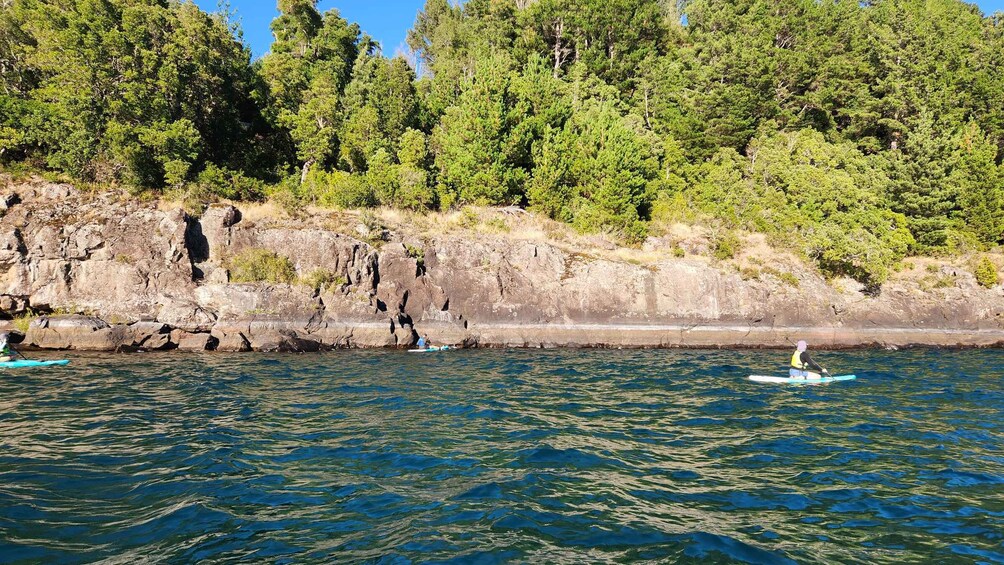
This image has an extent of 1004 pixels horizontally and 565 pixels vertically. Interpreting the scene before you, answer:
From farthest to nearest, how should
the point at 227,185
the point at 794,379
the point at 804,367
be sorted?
the point at 227,185 → the point at 804,367 → the point at 794,379

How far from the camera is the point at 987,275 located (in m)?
31.1

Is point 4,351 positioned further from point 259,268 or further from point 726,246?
point 726,246

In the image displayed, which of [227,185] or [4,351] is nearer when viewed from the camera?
[4,351]

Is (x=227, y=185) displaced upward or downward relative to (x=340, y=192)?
upward

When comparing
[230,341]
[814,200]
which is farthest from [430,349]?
[814,200]

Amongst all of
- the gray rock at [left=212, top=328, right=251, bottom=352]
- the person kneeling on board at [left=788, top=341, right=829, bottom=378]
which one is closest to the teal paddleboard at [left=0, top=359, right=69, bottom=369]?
the gray rock at [left=212, top=328, right=251, bottom=352]

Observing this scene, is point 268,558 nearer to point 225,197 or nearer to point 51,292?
point 51,292

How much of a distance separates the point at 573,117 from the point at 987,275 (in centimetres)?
2757

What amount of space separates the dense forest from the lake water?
765 inches

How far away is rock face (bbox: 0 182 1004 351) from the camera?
2309 centimetres

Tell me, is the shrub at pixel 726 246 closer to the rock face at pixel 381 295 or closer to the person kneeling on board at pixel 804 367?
the rock face at pixel 381 295

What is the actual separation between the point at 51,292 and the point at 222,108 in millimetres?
19416

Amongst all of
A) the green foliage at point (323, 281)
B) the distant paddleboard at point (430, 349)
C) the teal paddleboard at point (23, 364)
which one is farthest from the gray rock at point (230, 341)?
the distant paddleboard at point (430, 349)

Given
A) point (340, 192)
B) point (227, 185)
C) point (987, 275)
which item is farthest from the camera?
→ point (340, 192)
